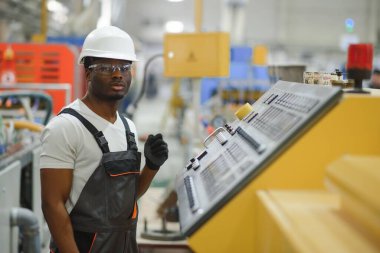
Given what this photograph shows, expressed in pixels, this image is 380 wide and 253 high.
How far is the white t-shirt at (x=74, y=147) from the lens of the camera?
6.19 feet

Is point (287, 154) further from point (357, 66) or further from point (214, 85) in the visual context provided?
point (214, 85)

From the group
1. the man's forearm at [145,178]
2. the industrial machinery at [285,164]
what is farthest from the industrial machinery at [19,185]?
the industrial machinery at [285,164]

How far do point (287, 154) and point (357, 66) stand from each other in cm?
46

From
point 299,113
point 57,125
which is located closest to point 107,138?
point 57,125

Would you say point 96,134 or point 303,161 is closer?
point 303,161

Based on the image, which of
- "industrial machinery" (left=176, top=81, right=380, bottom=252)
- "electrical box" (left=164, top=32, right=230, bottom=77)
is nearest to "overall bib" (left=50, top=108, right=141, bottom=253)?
"industrial machinery" (left=176, top=81, right=380, bottom=252)

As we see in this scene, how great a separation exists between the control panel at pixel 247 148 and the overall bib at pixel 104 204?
24 cm

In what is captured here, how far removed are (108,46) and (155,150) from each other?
47cm

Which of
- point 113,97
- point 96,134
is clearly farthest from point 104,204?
point 113,97

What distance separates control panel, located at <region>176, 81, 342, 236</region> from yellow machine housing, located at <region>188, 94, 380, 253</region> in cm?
2

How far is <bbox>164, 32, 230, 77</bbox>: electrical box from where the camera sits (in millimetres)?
3986

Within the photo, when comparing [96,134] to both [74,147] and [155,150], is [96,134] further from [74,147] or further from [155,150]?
[155,150]

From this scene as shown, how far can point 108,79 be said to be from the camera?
1.98 meters

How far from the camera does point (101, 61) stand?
6.62 feet
